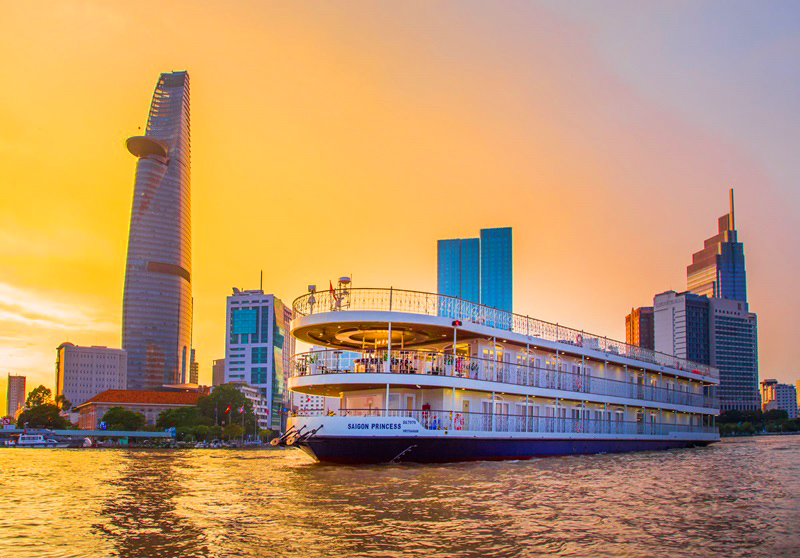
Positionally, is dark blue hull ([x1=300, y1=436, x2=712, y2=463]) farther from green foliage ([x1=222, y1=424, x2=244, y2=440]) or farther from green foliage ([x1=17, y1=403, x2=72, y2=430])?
green foliage ([x1=17, y1=403, x2=72, y2=430])

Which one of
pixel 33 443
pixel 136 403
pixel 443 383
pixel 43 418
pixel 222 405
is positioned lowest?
pixel 33 443

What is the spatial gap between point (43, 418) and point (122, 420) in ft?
51.0

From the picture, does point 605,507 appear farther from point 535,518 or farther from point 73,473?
point 73,473

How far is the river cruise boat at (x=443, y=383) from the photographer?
92.1 feet

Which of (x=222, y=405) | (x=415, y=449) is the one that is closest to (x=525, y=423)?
(x=415, y=449)

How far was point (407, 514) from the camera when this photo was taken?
51.3 ft

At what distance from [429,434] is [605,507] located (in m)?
11.6

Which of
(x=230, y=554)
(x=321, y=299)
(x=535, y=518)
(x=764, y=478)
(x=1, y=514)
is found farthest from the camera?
(x=321, y=299)

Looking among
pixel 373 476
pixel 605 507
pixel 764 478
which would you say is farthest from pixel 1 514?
pixel 764 478

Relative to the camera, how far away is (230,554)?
11.8 metres

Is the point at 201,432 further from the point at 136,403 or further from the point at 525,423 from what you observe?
the point at 525,423

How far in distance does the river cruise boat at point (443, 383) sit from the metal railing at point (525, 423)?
7 centimetres

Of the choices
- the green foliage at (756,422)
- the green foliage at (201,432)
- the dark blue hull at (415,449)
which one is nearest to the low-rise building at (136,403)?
the green foliage at (201,432)

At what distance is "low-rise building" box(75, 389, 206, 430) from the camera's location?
152250mm
